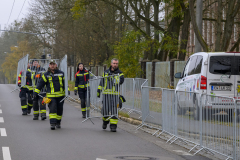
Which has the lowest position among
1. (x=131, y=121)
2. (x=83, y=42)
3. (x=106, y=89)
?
(x=131, y=121)

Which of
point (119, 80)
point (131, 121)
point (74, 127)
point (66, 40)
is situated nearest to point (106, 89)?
point (119, 80)

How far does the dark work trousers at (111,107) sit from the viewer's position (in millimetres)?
11070

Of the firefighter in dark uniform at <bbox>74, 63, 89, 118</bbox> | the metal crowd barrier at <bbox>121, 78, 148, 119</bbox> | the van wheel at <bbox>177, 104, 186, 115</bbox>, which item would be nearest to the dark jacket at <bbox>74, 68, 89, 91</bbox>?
the firefighter in dark uniform at <bbox>74, 63, 89, 118</bbox>

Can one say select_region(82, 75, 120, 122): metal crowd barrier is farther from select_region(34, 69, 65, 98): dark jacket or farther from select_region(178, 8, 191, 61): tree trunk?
select_region(178, 8, 191, 61): tree trunk

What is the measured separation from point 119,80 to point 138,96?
3.27 meters

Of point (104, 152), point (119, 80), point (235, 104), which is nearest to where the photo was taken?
point (235, 104)

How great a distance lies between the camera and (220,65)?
12.2 metres

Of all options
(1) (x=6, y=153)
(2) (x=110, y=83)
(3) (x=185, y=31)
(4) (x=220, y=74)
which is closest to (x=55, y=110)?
(2) (x=110, y=83)

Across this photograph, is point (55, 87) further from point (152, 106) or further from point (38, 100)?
point (38, 100)

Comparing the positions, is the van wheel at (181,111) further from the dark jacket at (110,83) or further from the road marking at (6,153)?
the road marking at (6,153)

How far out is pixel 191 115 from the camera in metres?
8.59

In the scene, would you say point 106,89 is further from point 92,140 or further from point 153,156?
point 153,156

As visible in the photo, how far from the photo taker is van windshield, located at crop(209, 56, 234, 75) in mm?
12227

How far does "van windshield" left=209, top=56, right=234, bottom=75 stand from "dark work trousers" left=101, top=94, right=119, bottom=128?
2.89m
